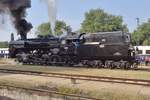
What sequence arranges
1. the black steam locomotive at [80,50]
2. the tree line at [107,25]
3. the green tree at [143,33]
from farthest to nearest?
the green tree at [143,33] → the tree line at [107,25] → the black steam locomotive at [80,50]

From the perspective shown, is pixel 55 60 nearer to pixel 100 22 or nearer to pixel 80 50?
pixel 80 50

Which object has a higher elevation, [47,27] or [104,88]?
[47,27]

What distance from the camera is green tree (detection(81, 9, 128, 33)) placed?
306ft

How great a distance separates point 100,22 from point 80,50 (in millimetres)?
71795

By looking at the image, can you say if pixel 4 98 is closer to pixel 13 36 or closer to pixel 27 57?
pixel 27 57

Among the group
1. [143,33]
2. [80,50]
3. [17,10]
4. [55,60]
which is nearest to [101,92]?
[80,50]

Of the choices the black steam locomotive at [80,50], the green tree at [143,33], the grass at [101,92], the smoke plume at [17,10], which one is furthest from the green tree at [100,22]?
the grass at [101,92]

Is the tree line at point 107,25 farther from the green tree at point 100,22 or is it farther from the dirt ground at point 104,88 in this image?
the dirt ground at point 104,88

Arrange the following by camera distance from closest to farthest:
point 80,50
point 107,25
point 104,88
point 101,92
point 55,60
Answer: point 101,92
point 104,88
point 80,50
point 55,60
point 107,25

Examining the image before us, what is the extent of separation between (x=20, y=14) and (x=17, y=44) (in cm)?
625

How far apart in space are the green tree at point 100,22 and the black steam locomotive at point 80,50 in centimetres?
6173

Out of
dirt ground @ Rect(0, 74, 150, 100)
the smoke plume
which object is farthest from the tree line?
dirt ground @ Rect(0, 74, 150, 100)

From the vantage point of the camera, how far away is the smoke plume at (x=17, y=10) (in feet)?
116

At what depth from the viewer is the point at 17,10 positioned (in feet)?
120
